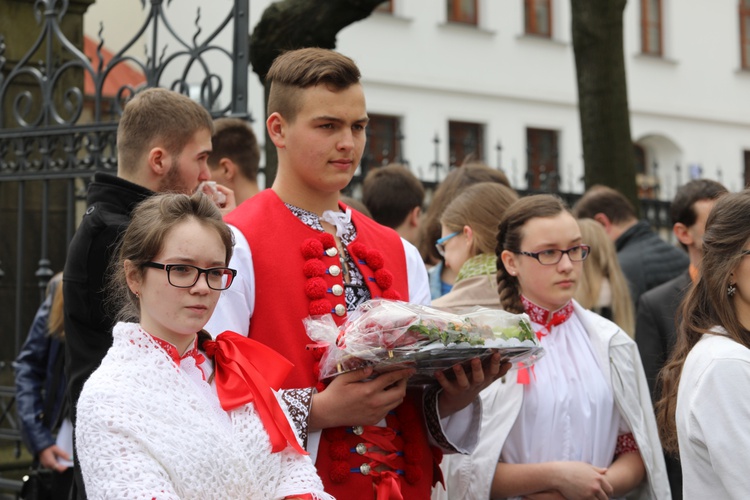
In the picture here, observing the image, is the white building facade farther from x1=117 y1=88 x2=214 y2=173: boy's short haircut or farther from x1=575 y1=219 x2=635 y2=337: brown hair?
x1=117 y1=88 x2=214 y2=173: boy's short haircut

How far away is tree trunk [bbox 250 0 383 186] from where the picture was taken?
6508 mm

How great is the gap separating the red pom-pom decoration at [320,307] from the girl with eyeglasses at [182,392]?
0.75ft

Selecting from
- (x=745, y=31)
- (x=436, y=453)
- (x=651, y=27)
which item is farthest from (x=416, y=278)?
(x=745, y=31)

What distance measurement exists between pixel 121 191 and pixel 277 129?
71cm

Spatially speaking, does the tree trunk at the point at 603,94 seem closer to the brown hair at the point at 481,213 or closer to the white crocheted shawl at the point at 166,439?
the brown hair at the point at 481,213

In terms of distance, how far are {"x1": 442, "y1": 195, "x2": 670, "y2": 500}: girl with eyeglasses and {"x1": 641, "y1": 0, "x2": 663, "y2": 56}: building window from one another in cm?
2420

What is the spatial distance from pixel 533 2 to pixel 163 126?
72.9ft

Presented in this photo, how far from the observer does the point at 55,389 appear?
575 centimetres

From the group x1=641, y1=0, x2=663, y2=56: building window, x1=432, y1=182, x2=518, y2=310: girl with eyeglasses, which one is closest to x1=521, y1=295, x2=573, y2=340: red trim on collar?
x1=432, y1=182, x2=518, y2=310: girl with eyeglasses

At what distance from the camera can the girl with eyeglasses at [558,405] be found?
3.96 m

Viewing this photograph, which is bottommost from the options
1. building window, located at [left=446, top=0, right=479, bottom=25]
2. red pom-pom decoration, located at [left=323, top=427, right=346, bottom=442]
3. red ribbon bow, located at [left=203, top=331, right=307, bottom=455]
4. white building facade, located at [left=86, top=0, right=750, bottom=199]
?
red pom-pom decoration, located at [left=323, top=427, right=346, bottom=442]

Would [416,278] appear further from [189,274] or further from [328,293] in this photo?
[189,274]

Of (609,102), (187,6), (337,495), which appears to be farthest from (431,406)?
(187,6)

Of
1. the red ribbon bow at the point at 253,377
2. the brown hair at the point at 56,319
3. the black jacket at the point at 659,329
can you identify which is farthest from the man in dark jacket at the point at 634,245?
the red ribbon bow at the point at 253,377
